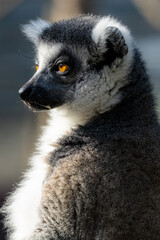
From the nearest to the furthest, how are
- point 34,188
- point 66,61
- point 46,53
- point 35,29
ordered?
point 34,188, point 66,61, point 46,53, point 35,29

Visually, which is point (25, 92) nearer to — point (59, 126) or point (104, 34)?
point (59, 126)

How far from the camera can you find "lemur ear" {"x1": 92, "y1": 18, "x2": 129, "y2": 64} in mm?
3646

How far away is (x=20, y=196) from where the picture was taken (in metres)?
3.67

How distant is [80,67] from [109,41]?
10.6 inches

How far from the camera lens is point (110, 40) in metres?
3.67

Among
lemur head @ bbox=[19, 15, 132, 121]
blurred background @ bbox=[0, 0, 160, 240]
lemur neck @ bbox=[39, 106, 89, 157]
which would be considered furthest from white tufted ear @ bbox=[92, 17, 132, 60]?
blurred background @ bbox=[0, 0, 160, 240]

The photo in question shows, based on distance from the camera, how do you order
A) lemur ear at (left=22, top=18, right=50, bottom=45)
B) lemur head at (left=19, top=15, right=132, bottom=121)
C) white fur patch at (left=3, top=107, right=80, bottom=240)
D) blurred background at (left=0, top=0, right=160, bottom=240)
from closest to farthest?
white fur patch at (left=3, top=107, right=80, bottom=240)
lemur head at (left=19, top=15, right=132, bottom=121)
lemur ear at (left=22, top=18, right=50, bottom=45)
blurred background at (left=0, top=0, right=160, bottom=240)

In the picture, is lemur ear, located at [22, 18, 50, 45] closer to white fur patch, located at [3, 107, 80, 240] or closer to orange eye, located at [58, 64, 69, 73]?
orange eye, located at [58, 64, 69, 73]

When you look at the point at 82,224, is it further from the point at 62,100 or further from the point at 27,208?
the point at 62,100

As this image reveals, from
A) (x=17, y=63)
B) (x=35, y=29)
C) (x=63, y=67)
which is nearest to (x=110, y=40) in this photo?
(x=63, y=67)

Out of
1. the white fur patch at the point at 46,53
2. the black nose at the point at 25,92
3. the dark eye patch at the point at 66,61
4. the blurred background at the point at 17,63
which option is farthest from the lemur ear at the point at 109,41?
the blurred background at the point at 17,63

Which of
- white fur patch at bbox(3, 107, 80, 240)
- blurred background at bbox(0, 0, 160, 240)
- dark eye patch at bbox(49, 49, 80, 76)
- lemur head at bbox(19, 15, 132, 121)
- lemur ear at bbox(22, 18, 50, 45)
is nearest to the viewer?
white fur patch at bbox(3, 107, 80, 240)

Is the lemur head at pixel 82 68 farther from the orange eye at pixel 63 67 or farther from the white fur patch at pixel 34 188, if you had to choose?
the white fur patch at pixel 34 188

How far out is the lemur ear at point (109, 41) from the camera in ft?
12.0
